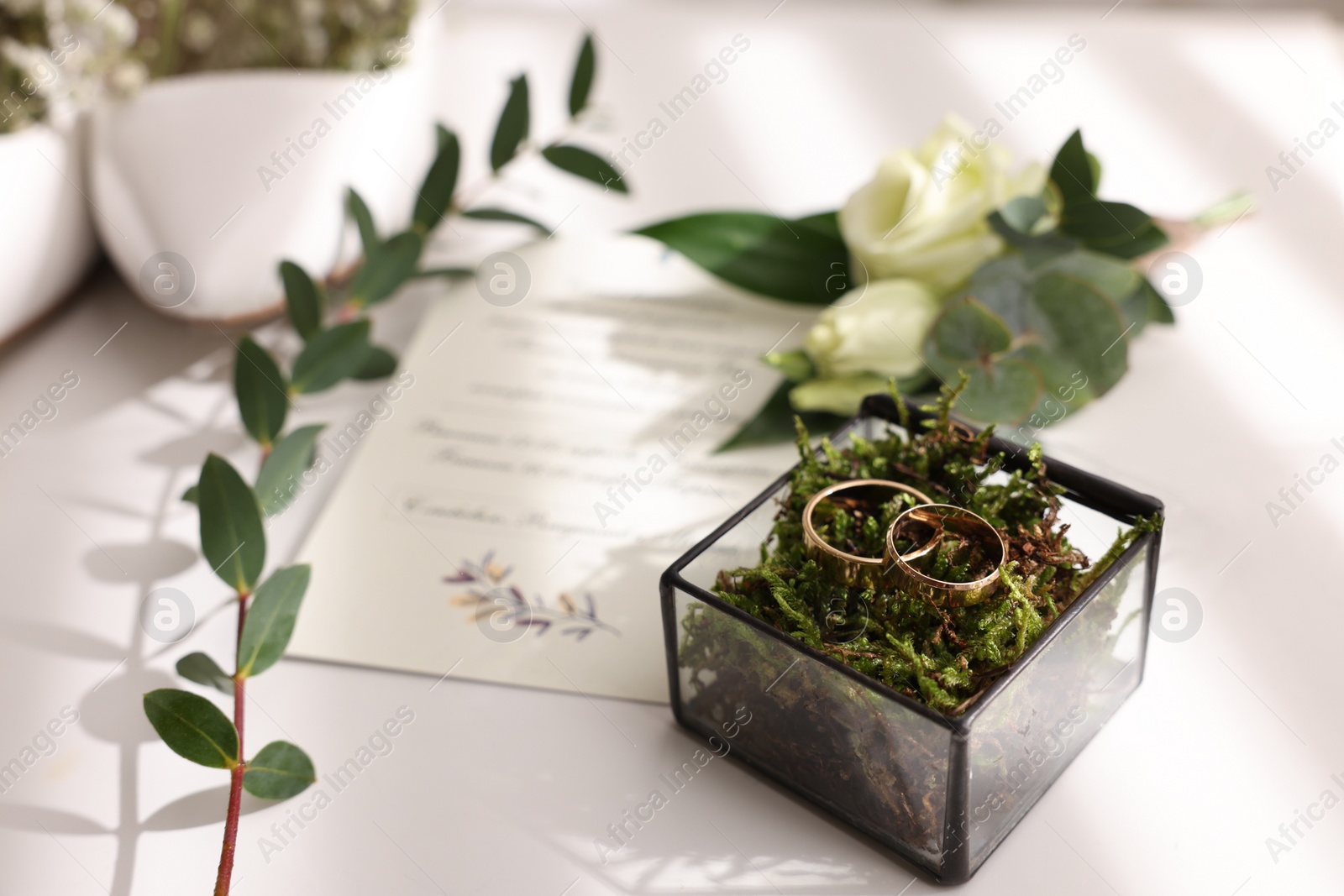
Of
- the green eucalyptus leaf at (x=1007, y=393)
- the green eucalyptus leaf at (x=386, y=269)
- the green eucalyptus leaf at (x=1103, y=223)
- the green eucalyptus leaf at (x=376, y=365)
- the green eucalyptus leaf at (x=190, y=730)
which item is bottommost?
the green eucalyptus leaf at (x=190, y=730)

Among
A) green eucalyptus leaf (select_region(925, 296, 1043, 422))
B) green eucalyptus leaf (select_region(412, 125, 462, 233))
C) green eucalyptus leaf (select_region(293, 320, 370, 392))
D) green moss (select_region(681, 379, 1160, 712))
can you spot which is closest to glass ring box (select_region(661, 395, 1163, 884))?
green moss (select_region(681, 379, 1160, 712))

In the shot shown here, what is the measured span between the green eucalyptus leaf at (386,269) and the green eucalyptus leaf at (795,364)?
0.86 ft

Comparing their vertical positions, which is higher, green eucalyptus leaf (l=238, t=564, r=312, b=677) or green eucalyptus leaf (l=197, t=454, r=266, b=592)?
green eucalyptus leaf (l=197, t=454, r=266, b=592)

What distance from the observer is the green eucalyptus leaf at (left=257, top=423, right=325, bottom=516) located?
2.04ft

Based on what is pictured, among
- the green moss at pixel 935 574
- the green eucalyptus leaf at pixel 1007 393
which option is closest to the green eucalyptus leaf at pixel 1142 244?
the green eucalyptus leaf at pixel 1007 393

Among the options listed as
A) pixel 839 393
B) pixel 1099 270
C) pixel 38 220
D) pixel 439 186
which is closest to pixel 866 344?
pixel 839 393

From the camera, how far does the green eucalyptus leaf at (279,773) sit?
0.49 m

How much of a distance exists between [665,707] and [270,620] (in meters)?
0.20

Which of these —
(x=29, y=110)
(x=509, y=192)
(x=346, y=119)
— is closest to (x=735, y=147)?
(x=509, y=192)

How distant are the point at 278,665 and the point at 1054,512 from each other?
38 cm

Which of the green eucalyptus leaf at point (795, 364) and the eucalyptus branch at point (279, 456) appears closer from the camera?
the eucalyptus branch at point (279, 456)

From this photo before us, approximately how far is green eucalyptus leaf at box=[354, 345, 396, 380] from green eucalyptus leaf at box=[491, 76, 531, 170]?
0.18 meters

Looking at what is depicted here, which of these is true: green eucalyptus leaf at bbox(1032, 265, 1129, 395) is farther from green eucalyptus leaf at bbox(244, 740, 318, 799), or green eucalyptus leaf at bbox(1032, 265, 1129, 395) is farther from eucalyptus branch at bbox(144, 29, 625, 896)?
green eucalyptus leaf at bbox(244, 740, 318, 799)

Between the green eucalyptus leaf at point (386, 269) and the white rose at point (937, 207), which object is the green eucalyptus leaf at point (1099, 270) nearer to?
the white rose at point (937, 207)
